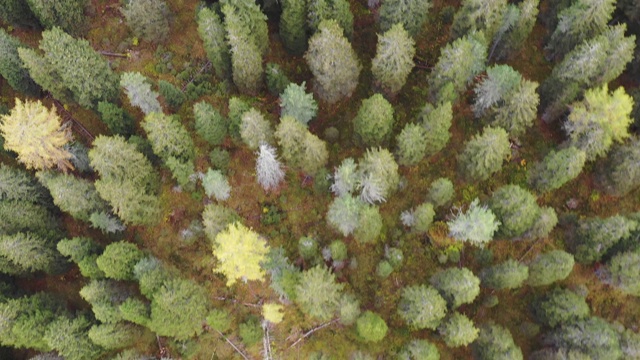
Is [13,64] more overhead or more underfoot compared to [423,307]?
more overhead

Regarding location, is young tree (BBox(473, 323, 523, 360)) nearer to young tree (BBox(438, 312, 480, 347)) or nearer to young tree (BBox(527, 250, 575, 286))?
young tree (BBox(438, 312, 480, 347))

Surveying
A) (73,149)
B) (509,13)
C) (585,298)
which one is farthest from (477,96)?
(73,149)

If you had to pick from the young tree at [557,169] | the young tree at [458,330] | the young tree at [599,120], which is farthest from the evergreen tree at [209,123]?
the young tree at [599,120]

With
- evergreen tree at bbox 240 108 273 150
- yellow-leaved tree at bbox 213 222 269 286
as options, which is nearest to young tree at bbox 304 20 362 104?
evergreen tree at bbox 240 108 273 150

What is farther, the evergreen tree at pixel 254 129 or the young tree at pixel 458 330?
the evergreen tree at pixel 254 129

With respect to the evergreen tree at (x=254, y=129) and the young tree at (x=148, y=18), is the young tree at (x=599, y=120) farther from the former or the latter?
the young tree at (x=148, y=18)

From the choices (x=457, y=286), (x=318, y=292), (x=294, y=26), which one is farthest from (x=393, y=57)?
(x=318, y=292)

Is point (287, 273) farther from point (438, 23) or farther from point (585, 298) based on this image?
point (438, 23)

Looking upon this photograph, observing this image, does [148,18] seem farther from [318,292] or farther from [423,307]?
[423,307]
